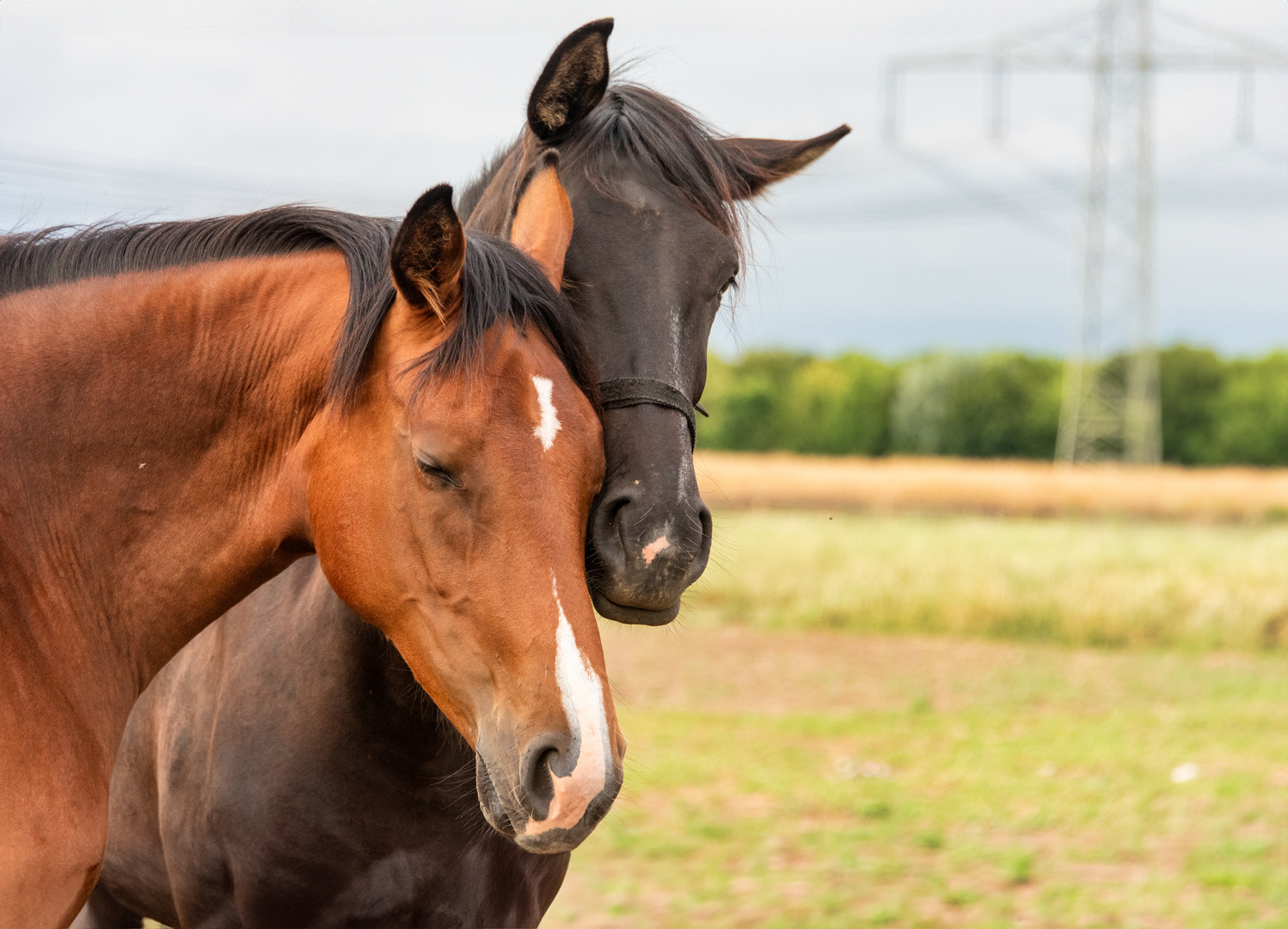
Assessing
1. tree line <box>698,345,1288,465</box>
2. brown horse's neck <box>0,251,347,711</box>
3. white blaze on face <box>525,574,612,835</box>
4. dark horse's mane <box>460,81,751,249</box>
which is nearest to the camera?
white blaze on face <box>525,574,612,835</box>

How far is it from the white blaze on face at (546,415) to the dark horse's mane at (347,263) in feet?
0.44

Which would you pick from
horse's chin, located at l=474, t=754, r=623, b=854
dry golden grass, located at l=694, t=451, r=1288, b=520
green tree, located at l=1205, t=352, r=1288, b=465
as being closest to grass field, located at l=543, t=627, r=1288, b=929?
horse's chin, located at l=474, t=754, r=623, b=854

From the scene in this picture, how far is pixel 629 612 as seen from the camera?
2.59m

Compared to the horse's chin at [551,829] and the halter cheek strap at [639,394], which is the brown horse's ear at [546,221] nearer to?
the halter cheek strap at [639,394]

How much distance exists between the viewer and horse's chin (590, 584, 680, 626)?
2.58 meters

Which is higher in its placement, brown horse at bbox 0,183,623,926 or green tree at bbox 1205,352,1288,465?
brown horse at bbox 0,183,623,926

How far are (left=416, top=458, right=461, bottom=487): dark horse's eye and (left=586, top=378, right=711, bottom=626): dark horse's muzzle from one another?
16.9 inches

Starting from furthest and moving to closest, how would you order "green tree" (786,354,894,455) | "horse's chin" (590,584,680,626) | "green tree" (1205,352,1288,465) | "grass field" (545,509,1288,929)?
"green tree" (786,354,894,455)
"green tree" (1205,352,1288,465)
"grass field" (545,509,1288,929)
"horse's chin" (590,584,680,626)

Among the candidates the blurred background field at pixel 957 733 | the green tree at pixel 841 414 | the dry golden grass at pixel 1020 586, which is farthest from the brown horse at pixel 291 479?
the green tree at pixel 841 414

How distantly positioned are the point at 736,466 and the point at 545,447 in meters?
30.0

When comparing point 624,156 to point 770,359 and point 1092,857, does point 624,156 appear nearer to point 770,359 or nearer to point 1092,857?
point 1092,857

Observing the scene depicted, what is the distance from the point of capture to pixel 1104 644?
15102mm

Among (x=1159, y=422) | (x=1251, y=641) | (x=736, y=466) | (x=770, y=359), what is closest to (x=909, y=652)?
(x=1251, y=641)

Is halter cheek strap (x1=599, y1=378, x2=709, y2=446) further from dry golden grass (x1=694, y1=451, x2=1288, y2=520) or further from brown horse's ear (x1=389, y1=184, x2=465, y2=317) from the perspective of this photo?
dry golden grass (x1=694, y1=451, x2=1288, y2=520)
